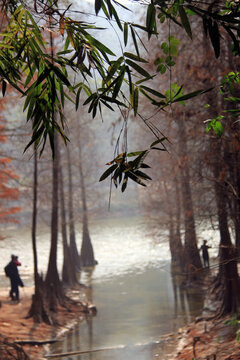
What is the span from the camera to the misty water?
11.3 metres

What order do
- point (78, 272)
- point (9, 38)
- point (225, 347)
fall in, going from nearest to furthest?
point (9, 38), point (225, 347), point (78, 272)

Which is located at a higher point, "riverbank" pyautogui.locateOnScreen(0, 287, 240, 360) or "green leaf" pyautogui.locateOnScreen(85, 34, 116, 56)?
"green leaf" pyautogui.locateOnScreen(85, 34, 116, 56)

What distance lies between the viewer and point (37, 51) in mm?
3240

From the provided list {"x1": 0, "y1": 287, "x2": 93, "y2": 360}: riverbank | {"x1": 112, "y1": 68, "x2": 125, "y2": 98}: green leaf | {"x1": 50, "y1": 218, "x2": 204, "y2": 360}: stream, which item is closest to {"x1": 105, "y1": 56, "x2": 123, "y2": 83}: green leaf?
{"x1": 112, "y1": 68, "x2": 125, "y2": 98}: green leaf

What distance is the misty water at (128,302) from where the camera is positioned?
11.3m

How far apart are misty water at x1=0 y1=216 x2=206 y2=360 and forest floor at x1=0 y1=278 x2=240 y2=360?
1.21 ft

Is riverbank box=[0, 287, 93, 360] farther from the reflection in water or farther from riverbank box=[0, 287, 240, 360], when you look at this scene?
the reflection in water

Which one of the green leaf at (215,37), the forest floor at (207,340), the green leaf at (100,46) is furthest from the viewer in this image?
the forest floor at (207,340)

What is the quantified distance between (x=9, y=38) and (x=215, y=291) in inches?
472

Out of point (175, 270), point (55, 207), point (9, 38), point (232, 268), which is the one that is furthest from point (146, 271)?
point (9, 38)

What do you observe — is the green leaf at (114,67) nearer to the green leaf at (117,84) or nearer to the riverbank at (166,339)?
the green leaf at (117,84)

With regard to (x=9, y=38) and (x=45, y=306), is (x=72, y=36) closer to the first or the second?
(x=9, y=38)

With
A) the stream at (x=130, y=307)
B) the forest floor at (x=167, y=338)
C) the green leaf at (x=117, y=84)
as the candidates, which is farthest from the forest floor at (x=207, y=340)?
the green leaf at (x=117, y=84)

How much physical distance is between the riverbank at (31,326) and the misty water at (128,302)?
0.31 meters
